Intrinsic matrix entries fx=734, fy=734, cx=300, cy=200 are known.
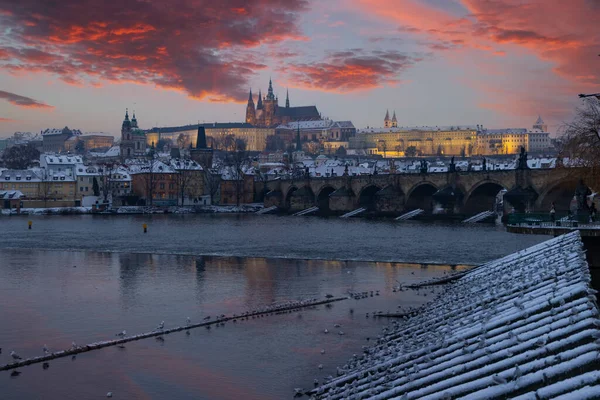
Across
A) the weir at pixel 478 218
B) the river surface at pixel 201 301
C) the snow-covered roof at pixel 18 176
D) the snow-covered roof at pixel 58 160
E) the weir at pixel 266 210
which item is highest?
the snow-covered roof at pixel 58 160

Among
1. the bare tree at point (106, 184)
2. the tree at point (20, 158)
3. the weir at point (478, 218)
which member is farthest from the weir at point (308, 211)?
the tree at point (20, 158)

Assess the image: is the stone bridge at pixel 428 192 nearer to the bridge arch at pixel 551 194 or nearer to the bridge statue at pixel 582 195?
the bridge arch at pixel 551 194

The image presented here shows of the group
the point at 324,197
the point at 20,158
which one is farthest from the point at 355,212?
the point at 20,158

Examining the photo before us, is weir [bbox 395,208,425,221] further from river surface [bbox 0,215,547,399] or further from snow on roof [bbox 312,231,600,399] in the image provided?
snow on roof [bbox 312,231,600,399]

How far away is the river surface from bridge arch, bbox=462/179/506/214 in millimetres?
21919

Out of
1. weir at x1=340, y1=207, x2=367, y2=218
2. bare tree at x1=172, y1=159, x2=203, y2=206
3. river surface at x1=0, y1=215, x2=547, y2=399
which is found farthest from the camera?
bare tree at x1=172, y1=159, x2=203, y2=206

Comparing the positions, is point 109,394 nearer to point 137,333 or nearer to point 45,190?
point 137,333

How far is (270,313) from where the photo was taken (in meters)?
22.2

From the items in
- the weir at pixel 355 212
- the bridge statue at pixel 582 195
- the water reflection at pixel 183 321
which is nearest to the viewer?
the water reflection at pixel 183 321

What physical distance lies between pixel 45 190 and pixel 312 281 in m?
77.8

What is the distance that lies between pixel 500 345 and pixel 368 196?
79458mm

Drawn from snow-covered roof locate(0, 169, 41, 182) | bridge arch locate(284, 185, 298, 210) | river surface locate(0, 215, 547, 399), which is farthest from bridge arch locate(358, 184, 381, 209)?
snow-covered roof locate(0, 169, 41, 182)

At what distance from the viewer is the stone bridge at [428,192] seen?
64188 millimetres

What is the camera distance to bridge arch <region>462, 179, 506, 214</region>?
73188mm
